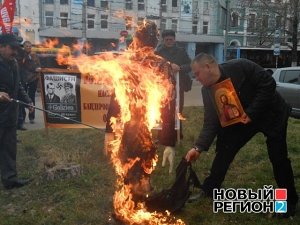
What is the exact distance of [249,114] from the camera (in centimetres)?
473

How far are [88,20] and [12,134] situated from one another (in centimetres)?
4622

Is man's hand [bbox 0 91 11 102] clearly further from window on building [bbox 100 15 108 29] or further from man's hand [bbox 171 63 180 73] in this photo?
window on building [bbox 100 15 108 29]

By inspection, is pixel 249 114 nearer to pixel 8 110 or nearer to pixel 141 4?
pixel 8 110

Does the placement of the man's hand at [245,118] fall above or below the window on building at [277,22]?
below

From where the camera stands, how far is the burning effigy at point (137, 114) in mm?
4418

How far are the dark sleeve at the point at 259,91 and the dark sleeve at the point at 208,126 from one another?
1.36 feet

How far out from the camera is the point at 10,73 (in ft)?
20.1

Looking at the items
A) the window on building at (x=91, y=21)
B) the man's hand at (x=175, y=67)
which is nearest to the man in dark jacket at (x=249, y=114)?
the man's hand at (x=175, y=67)

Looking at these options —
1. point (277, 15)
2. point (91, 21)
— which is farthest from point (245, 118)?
point (91, 21)

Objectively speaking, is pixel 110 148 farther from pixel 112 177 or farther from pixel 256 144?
pixel 256 144

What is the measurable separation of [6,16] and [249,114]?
6.78 m

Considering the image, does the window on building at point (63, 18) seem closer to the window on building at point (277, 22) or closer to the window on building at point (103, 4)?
the window on building at point (103, 4)

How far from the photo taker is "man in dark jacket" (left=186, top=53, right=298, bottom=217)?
4.71 meters

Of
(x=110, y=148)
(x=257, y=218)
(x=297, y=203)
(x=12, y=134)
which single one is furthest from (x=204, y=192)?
(x=12, y=134)
